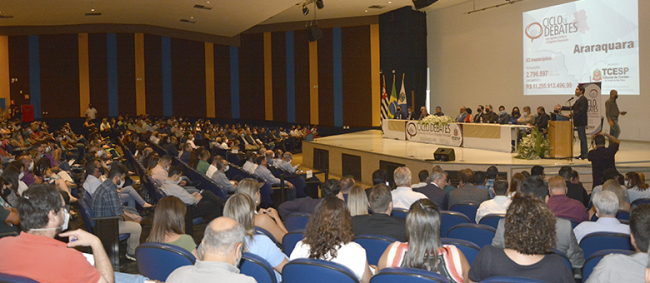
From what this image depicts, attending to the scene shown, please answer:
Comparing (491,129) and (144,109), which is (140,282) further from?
(144,109)

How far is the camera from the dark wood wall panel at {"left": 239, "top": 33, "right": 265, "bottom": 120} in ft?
73.6

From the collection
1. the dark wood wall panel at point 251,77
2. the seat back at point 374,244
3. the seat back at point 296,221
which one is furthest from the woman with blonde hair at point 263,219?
the dark wood wall panel at point 251,77

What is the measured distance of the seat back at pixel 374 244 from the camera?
9.73 ft

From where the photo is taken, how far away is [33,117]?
2016 centimetres

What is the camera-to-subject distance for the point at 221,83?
2370 cm

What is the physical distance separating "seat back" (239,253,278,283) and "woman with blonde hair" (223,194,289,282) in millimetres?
338

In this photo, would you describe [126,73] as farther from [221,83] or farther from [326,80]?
[326,80]

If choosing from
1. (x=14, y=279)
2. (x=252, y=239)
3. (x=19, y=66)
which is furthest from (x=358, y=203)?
(x=19, y=66)

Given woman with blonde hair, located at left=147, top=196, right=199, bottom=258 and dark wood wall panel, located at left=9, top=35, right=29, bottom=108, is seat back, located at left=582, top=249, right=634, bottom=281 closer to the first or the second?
woman with blonde hair, located at left=147, top=196, right=199, bottom=258

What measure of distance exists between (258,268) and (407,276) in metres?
0.78

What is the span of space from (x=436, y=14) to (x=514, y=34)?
11.6ft

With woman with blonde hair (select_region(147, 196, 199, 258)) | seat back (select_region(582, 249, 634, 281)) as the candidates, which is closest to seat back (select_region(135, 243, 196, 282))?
woman with blonde hair (select_region(147, 196, 199, 258))

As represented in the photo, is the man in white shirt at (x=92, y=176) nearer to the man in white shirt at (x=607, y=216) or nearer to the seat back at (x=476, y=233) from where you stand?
the seat back at (x=476, y=233)

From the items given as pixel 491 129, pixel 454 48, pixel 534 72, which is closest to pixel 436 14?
pixel 454 48
